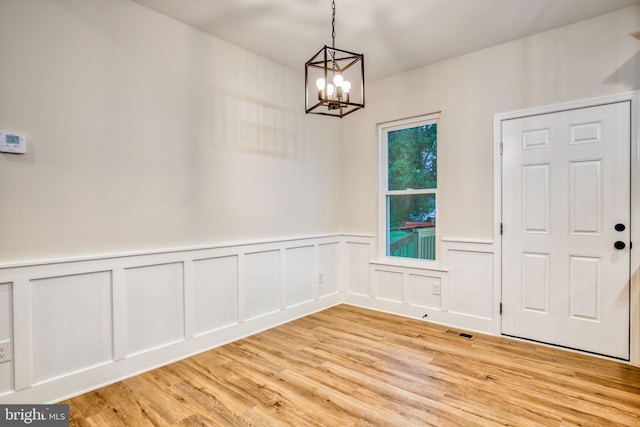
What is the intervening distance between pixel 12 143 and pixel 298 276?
2661 mm

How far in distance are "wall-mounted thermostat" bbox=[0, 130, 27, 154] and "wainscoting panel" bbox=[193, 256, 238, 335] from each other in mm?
1381

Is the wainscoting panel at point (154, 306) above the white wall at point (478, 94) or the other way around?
the other way around

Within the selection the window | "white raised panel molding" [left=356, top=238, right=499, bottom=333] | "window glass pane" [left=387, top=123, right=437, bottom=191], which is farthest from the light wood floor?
"window glass pane" [left=387, top=123, right=437, bottom=191]

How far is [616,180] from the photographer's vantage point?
2654mm

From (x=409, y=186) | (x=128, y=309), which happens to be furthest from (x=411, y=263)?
(x=128, y=309)

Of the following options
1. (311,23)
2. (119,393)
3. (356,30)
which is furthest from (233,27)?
(119,393)

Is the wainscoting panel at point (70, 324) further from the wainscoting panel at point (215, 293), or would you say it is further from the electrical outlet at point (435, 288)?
the electrical outlet at point (435, 288)

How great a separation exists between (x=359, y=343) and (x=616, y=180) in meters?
2.51

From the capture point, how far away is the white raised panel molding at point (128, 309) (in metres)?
2.03

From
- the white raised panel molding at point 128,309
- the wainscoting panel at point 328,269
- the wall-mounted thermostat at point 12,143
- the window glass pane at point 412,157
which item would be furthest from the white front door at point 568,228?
the wall-mounted thermostat at point 12,143

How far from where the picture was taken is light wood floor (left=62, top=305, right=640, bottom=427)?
1.95 metres

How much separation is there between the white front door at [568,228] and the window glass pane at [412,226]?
2.44 ft

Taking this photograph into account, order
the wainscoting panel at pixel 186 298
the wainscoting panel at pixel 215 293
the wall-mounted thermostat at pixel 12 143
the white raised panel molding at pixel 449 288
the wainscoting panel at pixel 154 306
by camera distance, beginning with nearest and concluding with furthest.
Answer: the wall-mounted thermostat at pixel 12 143
the wainscoting panel at pixel 186 298
the wainscoting panel at pixel 154 306
the wainscoting panel at pixel 215 293
the white raised panel molding at pixel 449 288

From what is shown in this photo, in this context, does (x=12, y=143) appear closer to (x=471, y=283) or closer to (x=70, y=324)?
(x=70, y=324)
